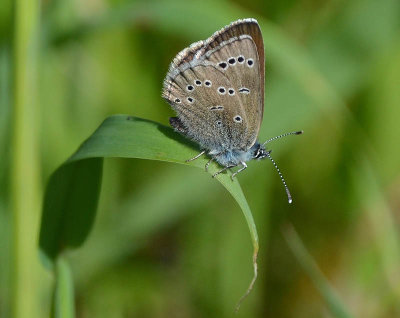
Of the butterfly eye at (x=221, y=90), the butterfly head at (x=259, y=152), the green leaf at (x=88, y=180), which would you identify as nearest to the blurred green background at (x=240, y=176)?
the butterfly head at (x=259, y=152)

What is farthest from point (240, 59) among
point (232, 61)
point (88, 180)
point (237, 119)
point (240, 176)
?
point (240, 176)

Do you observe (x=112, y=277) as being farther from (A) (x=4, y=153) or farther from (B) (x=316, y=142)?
(B) (x=316, y=142)

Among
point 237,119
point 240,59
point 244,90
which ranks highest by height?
point 240,59

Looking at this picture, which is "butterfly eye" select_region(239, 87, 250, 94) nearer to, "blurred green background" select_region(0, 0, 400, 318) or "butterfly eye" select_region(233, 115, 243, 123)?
"butterfly eye" select_region(233, 115, 243, 123)

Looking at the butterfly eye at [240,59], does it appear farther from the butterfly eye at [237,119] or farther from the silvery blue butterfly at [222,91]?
the butterfly eye at [237,119]

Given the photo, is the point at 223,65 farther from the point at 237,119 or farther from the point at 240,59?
the point at 237,119

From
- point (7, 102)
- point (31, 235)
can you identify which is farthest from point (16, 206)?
point (7, 102)
